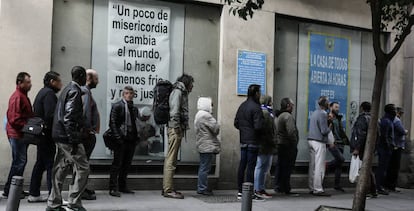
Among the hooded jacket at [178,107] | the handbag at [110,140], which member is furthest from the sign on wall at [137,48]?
the hooded jacket at [178,107]

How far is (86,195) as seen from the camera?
26.3 ft

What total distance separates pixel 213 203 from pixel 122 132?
1.93 m

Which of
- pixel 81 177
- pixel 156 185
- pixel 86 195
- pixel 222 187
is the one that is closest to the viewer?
pixel 81 177

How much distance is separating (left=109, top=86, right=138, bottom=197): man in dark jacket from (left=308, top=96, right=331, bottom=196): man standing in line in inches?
143

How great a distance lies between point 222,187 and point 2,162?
13.6 ft

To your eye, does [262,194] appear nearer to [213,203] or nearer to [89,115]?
[213,203]

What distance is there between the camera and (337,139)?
10.8 metres

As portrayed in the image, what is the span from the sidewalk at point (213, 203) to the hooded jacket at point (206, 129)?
0.89 metres

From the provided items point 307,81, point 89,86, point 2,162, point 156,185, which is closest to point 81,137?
point 89,86

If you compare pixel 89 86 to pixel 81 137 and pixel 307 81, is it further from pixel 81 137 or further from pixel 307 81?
pixel 307 81

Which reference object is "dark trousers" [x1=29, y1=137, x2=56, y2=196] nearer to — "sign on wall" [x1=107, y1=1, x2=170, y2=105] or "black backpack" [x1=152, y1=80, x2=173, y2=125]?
"black backpack" [x1=152, y1=80, x2=173, y2=125]

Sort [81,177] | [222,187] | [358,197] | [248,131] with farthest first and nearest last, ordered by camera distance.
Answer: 1. [222,187]
2. [248,131]
3. [358,197]
4. [81,177]

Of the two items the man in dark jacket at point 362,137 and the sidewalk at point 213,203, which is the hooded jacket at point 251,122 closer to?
the sidewalk at point 213,203

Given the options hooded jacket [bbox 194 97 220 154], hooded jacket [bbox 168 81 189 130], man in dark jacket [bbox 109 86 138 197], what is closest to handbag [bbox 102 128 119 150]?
man in dark jacket [bbox 109 86 138 197]
